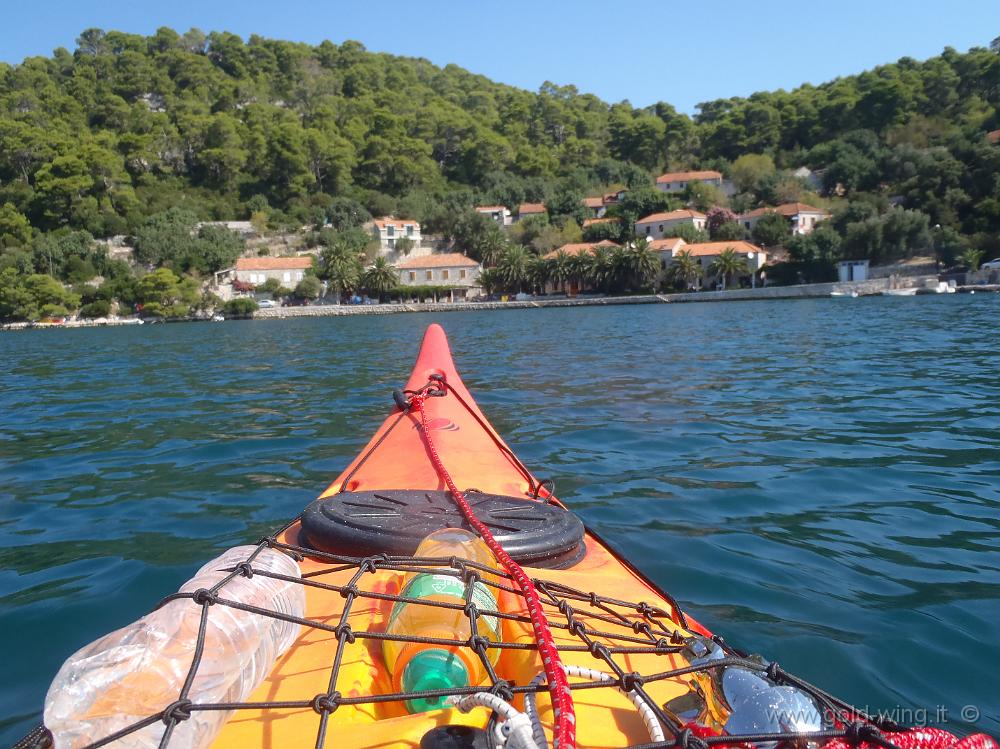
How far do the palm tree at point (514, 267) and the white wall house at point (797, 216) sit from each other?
20425mm

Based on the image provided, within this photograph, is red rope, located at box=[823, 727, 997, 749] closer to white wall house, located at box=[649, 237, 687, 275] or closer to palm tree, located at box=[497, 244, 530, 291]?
white wall house, located at box=[649, 237, 687, 275]

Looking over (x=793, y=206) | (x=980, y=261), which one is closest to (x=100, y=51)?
(x=793, y=206)

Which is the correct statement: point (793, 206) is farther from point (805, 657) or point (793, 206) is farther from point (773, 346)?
point (805, 657)

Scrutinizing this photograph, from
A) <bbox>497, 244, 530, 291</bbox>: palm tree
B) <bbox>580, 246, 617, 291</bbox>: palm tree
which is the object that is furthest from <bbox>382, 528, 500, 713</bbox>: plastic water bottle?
<bbox>497, 244, 530, 291</bbox>: palm tree

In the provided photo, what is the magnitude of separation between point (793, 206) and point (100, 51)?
96555 mm

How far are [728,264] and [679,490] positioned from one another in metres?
48.1

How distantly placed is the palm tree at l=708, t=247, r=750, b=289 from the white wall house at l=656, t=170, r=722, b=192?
66.8 feet

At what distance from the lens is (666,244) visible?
53.6m

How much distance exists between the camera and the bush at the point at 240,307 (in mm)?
50094

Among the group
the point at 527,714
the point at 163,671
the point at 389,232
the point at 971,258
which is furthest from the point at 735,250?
the point at 163,671

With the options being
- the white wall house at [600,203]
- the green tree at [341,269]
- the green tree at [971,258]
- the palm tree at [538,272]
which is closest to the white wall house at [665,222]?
the white wall house at [600,203]

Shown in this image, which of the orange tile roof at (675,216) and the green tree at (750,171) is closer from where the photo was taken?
the orange tile roof at (675,216)

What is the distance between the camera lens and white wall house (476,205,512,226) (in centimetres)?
6809

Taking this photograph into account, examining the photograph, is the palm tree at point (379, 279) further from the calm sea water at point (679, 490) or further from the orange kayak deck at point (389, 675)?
the orange kayak deck at point (389, 675)
